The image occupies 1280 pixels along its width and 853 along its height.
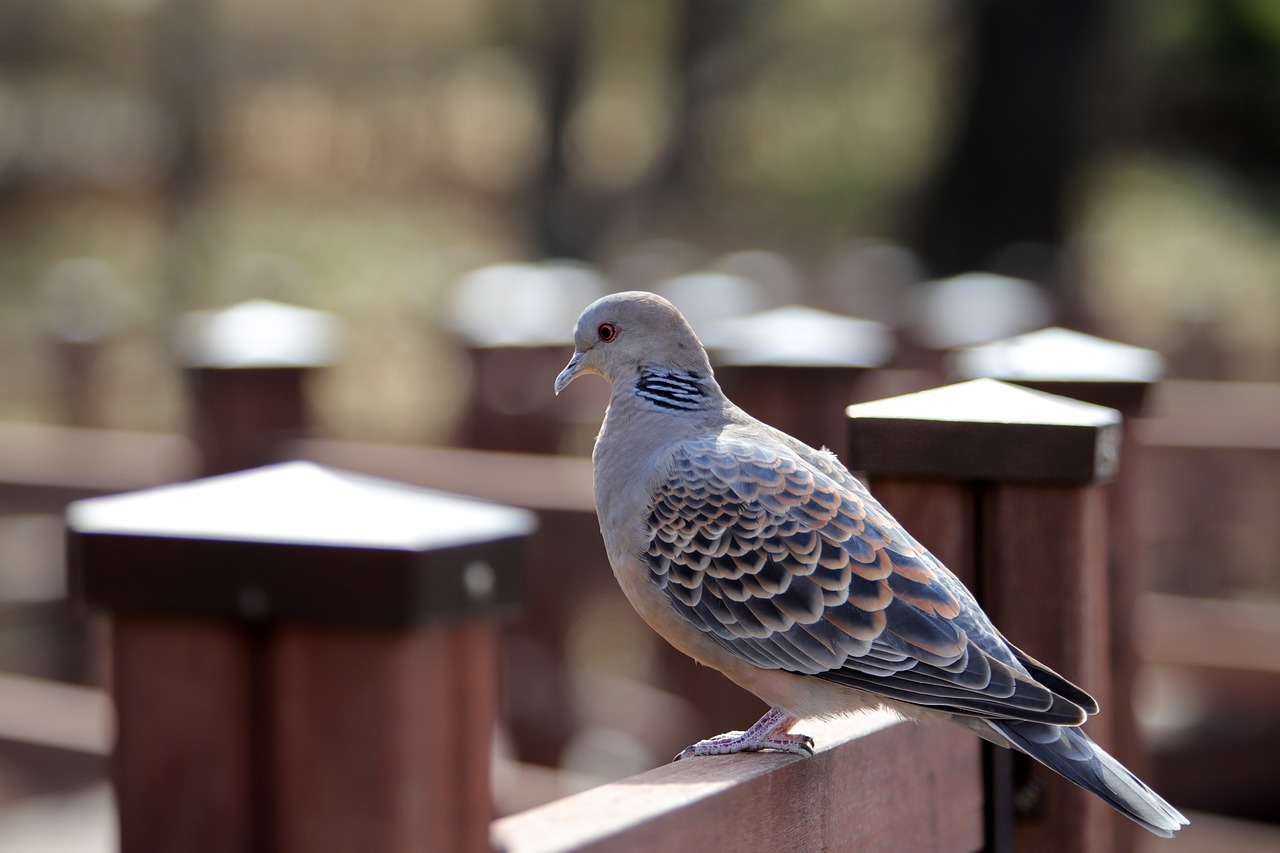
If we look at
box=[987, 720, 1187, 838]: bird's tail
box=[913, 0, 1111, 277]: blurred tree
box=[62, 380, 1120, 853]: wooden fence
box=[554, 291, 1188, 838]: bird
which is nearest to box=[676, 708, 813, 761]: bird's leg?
box=[554, 291, 1188, 838]: bird

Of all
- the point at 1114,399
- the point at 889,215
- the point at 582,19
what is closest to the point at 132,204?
the point at 582,19

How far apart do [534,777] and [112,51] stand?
49.5ft

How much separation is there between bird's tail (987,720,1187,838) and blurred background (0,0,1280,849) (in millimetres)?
2774

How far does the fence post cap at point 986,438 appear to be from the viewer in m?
2.07

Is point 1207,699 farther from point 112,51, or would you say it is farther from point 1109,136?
point 112,51

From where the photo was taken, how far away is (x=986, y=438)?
210 cm

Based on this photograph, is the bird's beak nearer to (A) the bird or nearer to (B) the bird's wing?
(A) the bird

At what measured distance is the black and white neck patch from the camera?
2248 mm

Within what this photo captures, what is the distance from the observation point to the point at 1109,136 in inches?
520

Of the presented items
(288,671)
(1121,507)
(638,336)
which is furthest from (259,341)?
(288,671)

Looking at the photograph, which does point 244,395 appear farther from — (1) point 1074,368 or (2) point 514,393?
(1) point 1074,368

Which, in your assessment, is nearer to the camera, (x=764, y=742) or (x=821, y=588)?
(x=764, y=742)

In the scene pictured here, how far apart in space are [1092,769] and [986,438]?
0.51 m

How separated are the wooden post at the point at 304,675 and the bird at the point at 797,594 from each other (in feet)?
2.74
